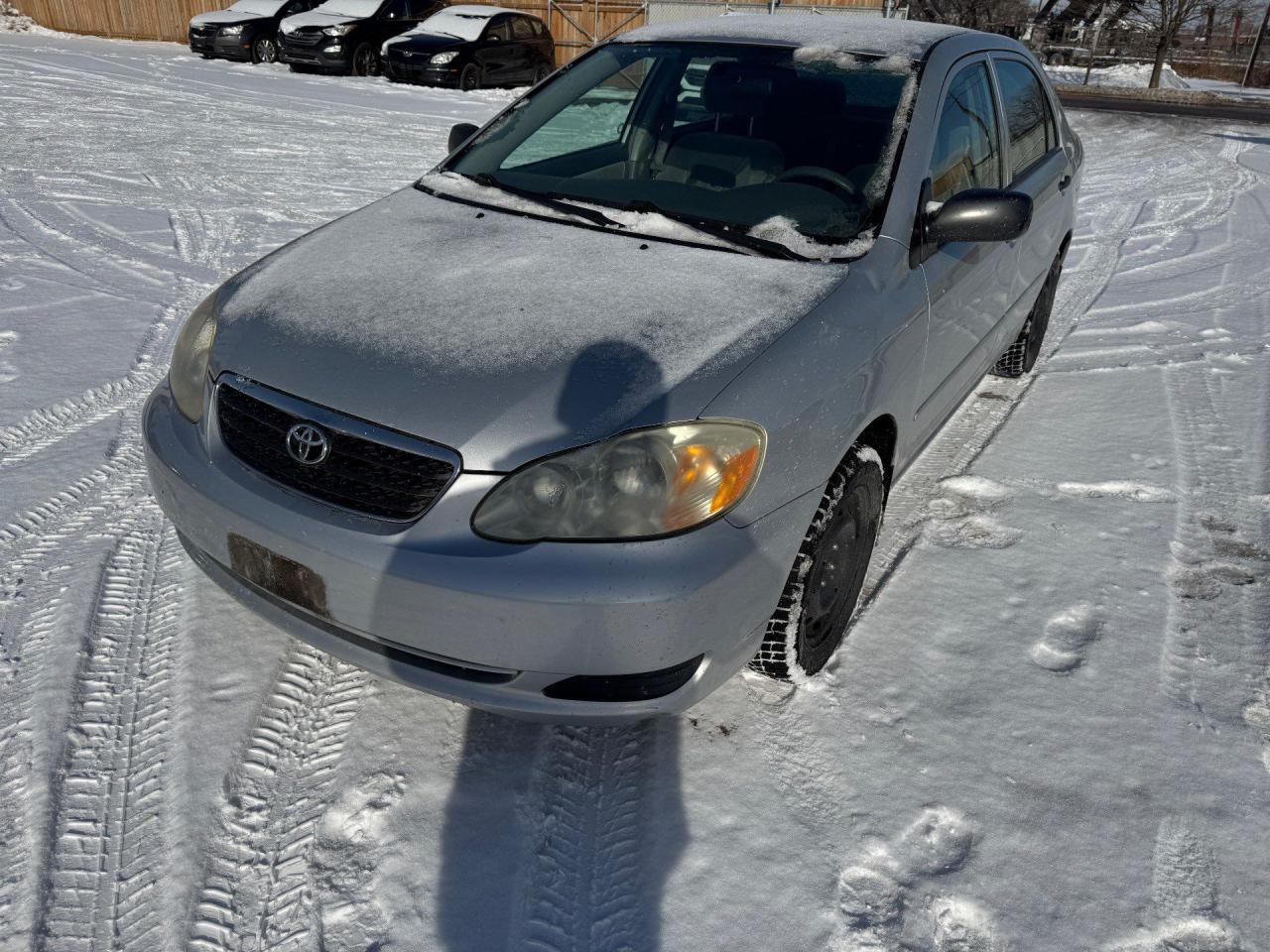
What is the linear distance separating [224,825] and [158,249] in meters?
4.71

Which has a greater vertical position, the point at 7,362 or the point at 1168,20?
the point at 1168,20

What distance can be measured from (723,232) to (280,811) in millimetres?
1846

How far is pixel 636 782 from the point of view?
7.14 ft

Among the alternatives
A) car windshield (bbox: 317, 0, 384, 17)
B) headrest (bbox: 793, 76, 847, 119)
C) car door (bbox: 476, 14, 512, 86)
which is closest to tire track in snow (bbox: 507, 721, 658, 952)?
headrest (bbox: 793, 76, 847, 119)

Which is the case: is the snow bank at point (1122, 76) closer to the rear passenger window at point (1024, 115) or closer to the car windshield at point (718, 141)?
the rear passenger window at point (1024, 115)

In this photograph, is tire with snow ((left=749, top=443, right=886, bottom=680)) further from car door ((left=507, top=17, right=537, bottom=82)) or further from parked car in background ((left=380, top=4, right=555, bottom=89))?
car door ((left=507, top=17, right=537, bottom=82))

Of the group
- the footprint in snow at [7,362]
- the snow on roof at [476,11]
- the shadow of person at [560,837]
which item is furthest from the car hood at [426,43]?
the shadow of person at [560,837]

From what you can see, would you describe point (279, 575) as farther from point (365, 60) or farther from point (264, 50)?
point (264, 50)

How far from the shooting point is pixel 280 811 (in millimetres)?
2053

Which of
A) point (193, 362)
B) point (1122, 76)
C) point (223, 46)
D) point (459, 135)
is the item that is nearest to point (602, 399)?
point (193, 362)

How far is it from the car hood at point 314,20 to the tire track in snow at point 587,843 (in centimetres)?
1503

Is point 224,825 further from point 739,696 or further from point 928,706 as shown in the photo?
point 928,706

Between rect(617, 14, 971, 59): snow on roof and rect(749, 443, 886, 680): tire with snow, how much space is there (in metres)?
1.49

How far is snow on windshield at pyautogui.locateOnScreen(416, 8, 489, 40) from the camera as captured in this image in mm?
13789
